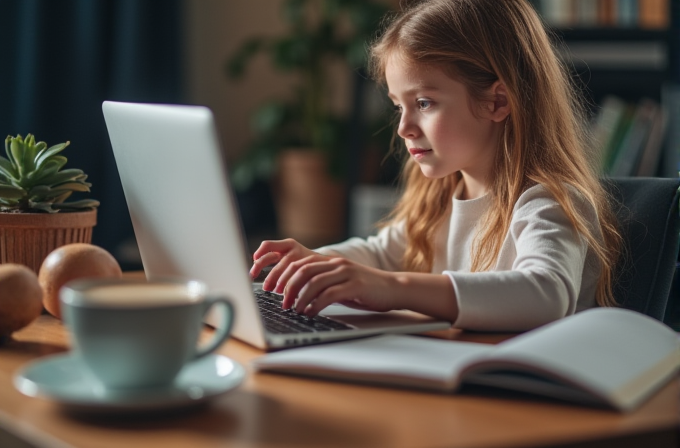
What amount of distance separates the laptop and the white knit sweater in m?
0.05

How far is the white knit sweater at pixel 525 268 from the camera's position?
0.95m

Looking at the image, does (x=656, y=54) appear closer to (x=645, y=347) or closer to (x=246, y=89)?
(x=246, y=89)

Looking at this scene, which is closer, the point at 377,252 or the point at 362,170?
the point at 377,252

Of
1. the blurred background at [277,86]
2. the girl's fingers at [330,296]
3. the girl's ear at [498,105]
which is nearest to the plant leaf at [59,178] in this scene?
the girl's fingers at [330,296]

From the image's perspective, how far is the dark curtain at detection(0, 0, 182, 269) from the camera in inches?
→ 106

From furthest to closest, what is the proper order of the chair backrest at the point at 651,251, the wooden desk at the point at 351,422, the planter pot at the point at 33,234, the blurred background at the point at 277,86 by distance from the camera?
the blurred background at the point at 277,86, the chair backrest at the point at 651,251, the planter pot at the point at 33,234, the wooden desk at the point at 351,422

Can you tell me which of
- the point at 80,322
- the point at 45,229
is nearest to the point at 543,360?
the point at 80,322

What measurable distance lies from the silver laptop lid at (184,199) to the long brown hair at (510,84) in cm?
45

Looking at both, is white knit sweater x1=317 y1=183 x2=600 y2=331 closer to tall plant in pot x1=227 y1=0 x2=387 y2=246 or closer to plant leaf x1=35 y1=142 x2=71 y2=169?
plant leaf x1=35 y1=142 x2=71 y2=169

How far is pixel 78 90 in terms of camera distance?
2.81m

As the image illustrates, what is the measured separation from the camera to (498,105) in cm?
127

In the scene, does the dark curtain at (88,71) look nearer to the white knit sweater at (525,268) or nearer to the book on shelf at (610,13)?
the book on shelf at (610,13)

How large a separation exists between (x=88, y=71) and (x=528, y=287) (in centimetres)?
219

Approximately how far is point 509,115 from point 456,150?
0.10 meters
